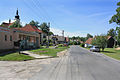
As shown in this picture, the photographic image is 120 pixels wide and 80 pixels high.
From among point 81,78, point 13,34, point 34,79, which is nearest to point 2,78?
point 34,79

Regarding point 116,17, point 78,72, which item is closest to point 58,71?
point 78,72

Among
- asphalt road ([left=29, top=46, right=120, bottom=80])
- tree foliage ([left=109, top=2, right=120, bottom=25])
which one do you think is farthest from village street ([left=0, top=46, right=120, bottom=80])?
tree foliage ([left=109, top=2, right=120, bottom=25])

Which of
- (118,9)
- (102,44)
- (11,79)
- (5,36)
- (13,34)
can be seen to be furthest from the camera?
(118,9)

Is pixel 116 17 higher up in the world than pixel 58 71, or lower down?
higher up

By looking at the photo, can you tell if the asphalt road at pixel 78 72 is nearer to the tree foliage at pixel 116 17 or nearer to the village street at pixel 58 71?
the village street at pixel 58 71

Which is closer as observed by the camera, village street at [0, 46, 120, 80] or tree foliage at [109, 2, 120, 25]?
village street at [0, 46, 120, 80]

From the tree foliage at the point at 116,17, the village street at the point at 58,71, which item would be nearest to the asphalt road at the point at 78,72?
the village street at the point at 58,71

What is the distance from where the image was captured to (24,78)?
651 cm

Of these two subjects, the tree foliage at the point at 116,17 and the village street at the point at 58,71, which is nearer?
the village street at the point at 58,71

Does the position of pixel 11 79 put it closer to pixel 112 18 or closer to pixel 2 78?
pixel 2 78

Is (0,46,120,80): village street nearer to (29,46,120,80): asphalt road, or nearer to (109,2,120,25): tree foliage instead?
(29,46,120,80): asphalt road

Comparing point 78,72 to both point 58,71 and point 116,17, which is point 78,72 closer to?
point 58,71

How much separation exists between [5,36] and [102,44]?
2358 centimetres

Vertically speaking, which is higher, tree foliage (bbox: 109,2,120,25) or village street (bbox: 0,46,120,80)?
tree foliage (bbox: 109,2,120,25)
